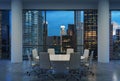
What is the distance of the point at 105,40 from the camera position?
1393 centimetres

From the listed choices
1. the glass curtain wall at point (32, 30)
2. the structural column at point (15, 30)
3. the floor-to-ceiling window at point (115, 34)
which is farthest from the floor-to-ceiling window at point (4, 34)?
the floor-to-ceiling window at point (115, 34)

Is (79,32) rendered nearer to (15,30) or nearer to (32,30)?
(32,30)

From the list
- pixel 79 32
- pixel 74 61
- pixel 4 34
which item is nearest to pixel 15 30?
pixel 4 34

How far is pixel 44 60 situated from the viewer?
812 cm

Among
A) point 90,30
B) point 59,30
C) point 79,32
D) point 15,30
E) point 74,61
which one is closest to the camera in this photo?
point 74,61

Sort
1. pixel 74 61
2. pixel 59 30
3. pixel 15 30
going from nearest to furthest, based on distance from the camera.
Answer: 1. pixel 74 61
2. pixel 15 30
3. pixel 59 30

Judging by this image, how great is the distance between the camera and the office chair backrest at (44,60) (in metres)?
8.06

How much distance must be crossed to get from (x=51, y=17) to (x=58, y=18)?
0.44 metres

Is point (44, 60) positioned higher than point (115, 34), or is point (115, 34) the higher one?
point (115, 34)

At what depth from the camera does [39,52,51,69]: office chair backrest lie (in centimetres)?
806

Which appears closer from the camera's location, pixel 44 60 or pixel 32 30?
pixel 44 60

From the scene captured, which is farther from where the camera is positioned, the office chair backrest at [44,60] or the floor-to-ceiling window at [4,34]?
the floor-to-ceiling window at [4,34]

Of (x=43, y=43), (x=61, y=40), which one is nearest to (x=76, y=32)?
(x=61, y=40)

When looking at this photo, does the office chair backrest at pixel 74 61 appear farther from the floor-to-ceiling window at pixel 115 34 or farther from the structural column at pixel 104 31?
the floor-to-ceiling window at pixel 115 34
